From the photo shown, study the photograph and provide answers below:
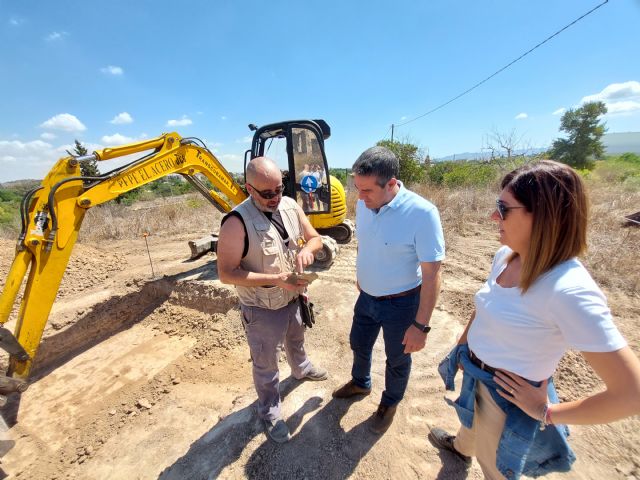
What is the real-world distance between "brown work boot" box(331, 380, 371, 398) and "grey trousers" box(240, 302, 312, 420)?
1.84 ft

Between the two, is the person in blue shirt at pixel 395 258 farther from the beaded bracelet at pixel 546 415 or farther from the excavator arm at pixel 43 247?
the excavator arm at pixel 43 247

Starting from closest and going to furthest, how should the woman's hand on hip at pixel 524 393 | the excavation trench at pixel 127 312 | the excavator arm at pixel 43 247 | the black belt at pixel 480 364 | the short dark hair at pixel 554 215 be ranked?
1. the short dark hair at pixel 554 215
2. the woman's hand on hip at pixel 524 393
3. the black belt at pixel 480 364
4. the excavator arm at pixel 43 247
5. the excavation trench at pixel 127 312

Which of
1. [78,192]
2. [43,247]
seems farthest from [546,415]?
[78,192]

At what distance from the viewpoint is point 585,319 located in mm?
936

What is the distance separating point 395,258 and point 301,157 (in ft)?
11.7

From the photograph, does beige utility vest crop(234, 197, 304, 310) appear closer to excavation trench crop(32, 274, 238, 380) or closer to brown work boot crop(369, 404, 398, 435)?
brown work boot crop(369, 404, 398, 435)

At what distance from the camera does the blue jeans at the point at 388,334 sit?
1.97 m

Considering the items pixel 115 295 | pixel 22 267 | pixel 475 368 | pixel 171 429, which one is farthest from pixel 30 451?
pixel 475 368

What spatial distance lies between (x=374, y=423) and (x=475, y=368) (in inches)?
50.7

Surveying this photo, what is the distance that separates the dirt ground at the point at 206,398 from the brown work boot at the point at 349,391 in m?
0.08

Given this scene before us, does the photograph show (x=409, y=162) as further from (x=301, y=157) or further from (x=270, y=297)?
(x=270, y=297)

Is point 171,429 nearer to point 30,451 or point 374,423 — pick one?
point 30,451

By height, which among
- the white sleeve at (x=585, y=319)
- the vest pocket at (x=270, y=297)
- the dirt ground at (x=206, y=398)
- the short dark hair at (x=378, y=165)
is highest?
the short dark hair at (x=378, y=165)

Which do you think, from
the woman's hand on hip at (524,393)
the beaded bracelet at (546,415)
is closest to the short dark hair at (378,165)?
the woman's hand on hip at (524,393)
